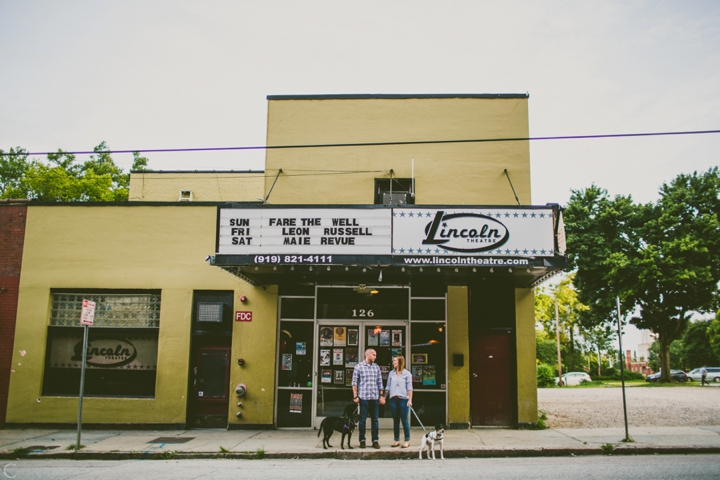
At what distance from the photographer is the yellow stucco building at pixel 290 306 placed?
507 inches

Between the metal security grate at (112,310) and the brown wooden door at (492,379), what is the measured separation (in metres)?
8.01

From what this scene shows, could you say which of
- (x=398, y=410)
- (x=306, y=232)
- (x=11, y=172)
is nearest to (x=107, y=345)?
(x=306, y=232)

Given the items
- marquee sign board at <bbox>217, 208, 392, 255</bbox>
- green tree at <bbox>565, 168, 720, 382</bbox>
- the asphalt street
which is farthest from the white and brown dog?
green tree at <bbox>565, 168, 720, 382</bbox>

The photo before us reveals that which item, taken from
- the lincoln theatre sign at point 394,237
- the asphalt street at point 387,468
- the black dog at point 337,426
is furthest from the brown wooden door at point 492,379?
the black dog at point 337,426

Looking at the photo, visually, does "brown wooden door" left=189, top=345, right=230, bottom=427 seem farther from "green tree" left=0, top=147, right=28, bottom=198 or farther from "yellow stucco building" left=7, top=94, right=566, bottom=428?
"green tree" left=0, top=147, right=28, bottom=198

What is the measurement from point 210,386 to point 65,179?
3441 cm

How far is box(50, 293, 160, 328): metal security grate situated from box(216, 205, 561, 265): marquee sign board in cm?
354

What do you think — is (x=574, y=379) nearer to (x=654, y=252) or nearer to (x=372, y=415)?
(x=654, y=252)

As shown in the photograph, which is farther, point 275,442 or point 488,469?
point 275,442

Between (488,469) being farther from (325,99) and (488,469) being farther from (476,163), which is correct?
(325,99)

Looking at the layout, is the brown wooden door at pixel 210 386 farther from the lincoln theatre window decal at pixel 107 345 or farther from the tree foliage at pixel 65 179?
the tree foliage at pixel 65 179

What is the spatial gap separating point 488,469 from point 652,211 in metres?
36.4

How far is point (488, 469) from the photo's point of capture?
27.8 feet

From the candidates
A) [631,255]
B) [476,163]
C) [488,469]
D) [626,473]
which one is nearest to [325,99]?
[476,163]
